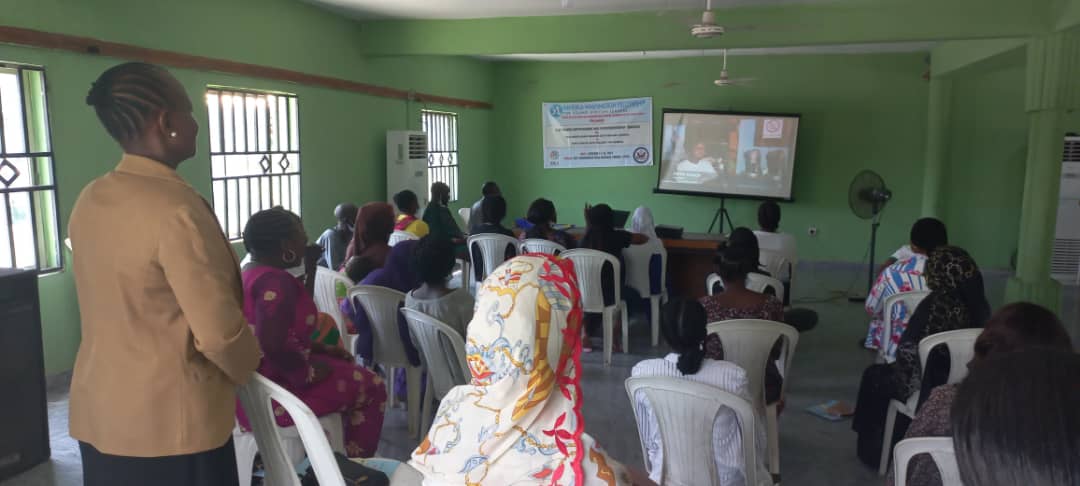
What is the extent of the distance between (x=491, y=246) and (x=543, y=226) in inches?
16.6

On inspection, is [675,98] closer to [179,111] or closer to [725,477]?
[725,477]

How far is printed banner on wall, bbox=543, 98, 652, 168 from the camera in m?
9.67

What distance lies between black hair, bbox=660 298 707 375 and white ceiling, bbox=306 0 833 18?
4.29 metres

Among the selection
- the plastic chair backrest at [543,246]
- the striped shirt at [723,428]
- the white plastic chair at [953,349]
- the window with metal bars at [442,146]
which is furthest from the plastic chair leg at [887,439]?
the window with metal bars at [442,146]

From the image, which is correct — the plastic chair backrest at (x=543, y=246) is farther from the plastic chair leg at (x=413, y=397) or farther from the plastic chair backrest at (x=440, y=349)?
the plastic chair backrest at (x=440, y=349)

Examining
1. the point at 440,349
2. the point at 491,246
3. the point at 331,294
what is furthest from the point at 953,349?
the point at 491,246

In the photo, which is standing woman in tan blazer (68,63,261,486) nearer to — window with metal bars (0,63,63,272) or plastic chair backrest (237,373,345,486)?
plastic chair backrest (237,373,345,486)

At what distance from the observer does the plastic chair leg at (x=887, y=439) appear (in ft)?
9.75

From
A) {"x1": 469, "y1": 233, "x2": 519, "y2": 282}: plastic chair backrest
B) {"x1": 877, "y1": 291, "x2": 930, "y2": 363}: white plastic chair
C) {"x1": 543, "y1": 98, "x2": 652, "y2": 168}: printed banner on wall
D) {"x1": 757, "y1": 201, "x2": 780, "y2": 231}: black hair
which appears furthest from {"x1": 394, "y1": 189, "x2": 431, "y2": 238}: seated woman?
{"x1": 543, "y1": 98, "x2": 652, "y2": 168}: printed banner on wall

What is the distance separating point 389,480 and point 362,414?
1.03 metres

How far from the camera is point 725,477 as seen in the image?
7.13 feet

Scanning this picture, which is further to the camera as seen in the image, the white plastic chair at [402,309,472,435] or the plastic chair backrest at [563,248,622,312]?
the plastic chair backrest at [563,248,622,312]

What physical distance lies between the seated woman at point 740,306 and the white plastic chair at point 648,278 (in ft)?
5.87

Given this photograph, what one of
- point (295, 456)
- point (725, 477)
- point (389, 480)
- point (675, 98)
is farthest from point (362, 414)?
point (675, 98)
